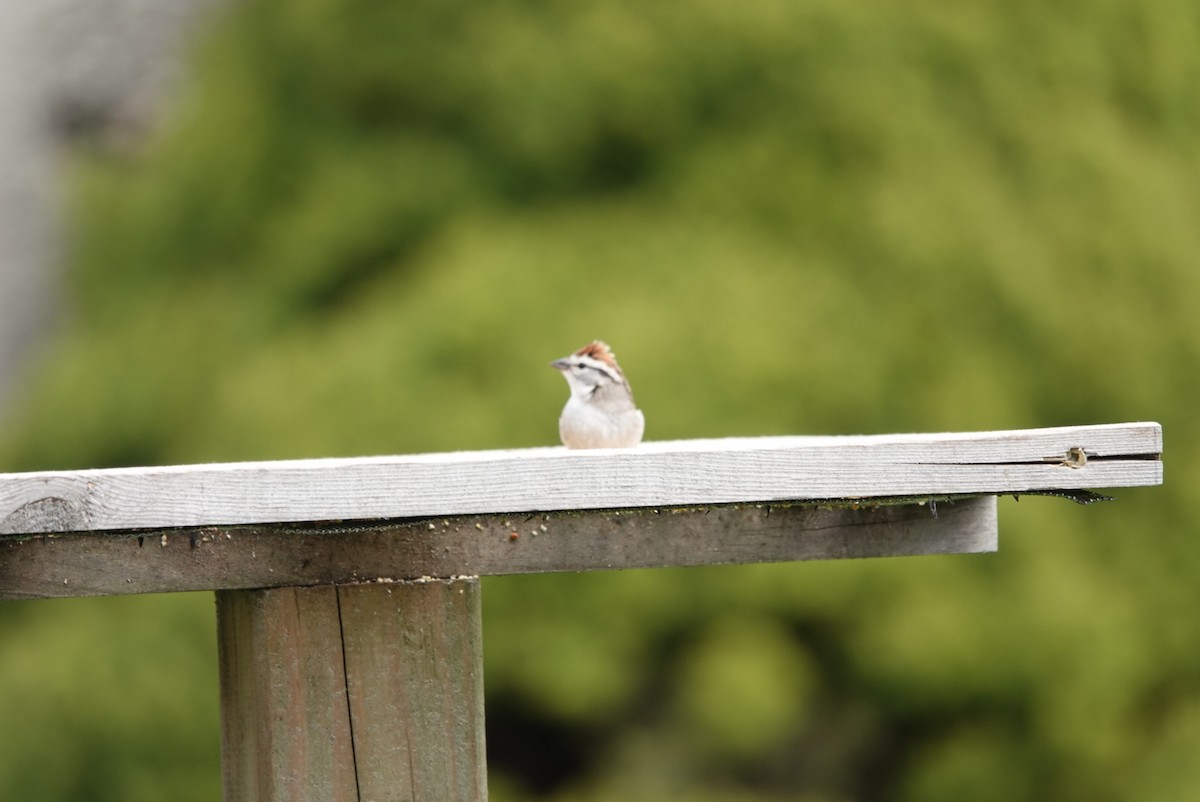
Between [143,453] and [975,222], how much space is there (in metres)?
2.76

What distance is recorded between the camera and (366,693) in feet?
7.70

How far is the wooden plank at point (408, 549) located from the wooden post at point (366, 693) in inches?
1.7

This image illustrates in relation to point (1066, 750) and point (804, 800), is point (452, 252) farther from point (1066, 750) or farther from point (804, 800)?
point (1066, 750)

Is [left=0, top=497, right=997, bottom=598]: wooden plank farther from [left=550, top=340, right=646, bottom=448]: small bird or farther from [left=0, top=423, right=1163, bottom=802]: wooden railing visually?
[left=550, top=340, right=646, bottom=448]: small bird

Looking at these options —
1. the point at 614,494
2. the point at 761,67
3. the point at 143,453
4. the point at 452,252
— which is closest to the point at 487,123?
the point at 452,252

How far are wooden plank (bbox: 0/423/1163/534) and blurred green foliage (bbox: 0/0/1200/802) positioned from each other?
6.74 ft

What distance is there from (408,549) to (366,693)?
8.6 inches

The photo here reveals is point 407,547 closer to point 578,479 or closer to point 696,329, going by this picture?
point 578,479

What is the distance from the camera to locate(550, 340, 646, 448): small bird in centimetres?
289

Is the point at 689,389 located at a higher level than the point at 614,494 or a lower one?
higher

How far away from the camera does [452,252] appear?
16.2 ft

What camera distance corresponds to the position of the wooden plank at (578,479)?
7.20 ft

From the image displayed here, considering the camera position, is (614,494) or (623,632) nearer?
(614,494)

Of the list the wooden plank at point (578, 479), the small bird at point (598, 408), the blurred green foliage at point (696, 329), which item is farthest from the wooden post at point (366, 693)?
the blurred green foliage at point (696, 329)
